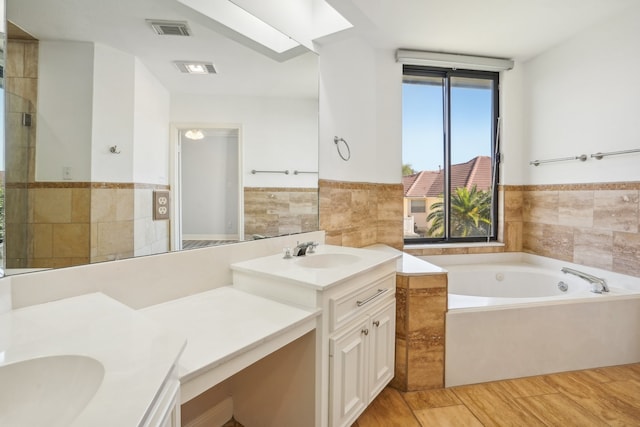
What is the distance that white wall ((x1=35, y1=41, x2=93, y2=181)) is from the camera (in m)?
0.94

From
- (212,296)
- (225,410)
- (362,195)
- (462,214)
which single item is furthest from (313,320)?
(462,214)

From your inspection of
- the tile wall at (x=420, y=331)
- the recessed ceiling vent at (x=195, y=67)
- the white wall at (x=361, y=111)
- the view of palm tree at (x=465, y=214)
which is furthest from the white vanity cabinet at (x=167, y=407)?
the view of palm tree at (x=465, y=214)

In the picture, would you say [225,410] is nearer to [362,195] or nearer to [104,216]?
[104,216]

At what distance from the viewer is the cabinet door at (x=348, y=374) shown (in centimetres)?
126

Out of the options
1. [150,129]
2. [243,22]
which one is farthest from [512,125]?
[150,129]

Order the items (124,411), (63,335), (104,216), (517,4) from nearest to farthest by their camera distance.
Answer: (124,411) < (63,335) < (104,216) < (517,4)

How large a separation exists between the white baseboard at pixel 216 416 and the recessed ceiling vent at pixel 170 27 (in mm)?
1767

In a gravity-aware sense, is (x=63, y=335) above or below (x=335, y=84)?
below

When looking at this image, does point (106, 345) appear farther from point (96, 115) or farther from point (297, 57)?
point (297, 57)

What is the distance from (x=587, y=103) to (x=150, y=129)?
3.22m

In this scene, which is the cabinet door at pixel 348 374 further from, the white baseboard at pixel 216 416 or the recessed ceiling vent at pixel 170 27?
the recessed ceiling vent at pixel 170 27

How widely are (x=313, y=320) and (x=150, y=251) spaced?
72 centimetres

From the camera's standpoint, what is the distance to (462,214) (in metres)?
3.15

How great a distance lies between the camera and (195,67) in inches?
53.3
